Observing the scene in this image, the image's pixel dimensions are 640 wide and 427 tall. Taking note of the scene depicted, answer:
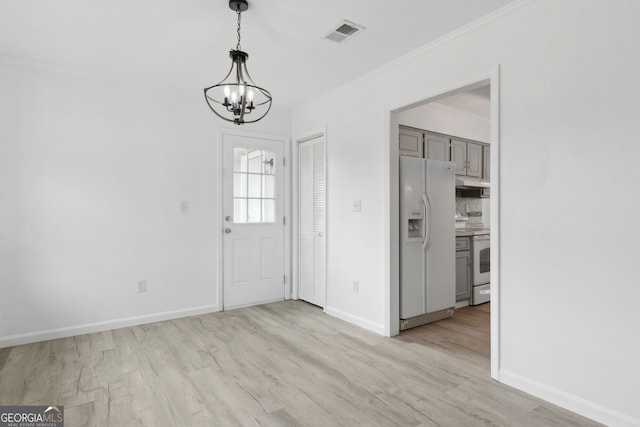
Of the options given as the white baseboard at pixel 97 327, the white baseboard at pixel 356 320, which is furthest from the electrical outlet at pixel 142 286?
the white baseboard at pixel 356 320

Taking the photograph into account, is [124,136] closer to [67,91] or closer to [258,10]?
[67,91]

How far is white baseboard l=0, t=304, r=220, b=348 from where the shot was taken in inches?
125

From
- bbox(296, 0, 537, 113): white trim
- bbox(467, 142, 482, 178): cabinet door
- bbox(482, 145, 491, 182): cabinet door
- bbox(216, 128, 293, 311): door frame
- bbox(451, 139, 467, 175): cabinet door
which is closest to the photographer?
bbox(296, 0, 537, 113): white trim

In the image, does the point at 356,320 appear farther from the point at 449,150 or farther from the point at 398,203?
the point at 449,150

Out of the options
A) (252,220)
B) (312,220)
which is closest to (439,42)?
(312,220)

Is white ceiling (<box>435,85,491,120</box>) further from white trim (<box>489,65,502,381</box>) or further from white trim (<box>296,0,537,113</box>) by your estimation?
white trim (<box>489,65,502,381</box>)

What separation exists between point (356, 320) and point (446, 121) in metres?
2.75

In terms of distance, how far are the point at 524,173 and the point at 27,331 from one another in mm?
4351

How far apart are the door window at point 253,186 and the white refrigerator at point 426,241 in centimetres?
188

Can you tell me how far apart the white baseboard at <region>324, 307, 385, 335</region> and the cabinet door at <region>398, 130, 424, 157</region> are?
1.88 m

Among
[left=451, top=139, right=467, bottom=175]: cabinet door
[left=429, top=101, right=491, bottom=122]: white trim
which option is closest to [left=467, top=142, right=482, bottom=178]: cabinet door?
[left=451, top=139, right=467, bottom=175]: cabinet door

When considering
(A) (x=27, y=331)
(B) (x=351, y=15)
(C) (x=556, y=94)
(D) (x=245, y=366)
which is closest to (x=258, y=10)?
(B) (x=351, y=15)

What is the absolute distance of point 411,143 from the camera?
4.07 metres

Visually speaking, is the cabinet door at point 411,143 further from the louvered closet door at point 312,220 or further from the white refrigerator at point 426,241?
the louvered closet door at point 312,220
